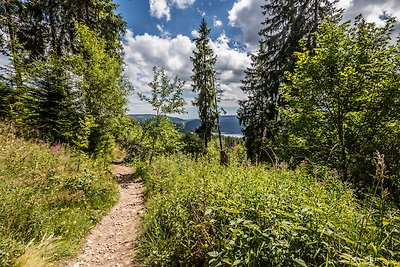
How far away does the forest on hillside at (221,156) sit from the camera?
8.04 ft

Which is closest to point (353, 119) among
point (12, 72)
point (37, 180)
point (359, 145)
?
point (359, 145)

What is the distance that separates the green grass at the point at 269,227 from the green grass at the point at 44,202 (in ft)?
5.91

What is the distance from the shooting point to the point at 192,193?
4887 millimetres

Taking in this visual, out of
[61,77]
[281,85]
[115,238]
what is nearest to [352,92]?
[281,85]

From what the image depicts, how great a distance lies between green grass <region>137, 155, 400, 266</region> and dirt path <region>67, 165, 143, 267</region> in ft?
1.85

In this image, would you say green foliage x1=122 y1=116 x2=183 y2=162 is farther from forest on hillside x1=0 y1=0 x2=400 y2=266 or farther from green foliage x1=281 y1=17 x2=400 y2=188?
green foliage x1=281 y1=17 x2=400 y2=188

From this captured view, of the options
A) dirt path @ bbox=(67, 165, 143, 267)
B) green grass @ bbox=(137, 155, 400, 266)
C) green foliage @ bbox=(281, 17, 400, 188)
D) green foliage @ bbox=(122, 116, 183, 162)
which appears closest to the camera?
green grass @ bbox=(137, 155, 400, 266)

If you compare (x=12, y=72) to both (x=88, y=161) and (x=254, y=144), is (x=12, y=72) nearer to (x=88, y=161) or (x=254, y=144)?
(x=88, y=161)

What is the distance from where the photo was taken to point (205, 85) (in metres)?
23.2

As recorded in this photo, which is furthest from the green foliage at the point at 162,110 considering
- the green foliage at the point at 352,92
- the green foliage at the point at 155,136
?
the green foliage at the point at 352,92

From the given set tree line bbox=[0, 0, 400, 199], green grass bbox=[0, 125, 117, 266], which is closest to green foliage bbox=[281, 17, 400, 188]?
tree line bbox=[0, 0, 400, 199]

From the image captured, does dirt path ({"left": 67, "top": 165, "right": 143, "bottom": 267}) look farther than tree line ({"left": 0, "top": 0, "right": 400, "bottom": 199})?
No

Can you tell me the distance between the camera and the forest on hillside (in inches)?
96.4

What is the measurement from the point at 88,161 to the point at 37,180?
3755 millimetres
